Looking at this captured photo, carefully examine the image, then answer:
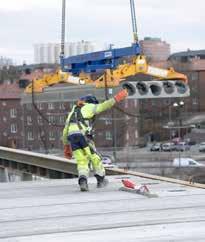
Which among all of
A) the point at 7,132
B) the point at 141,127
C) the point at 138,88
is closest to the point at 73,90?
the point at 138,88

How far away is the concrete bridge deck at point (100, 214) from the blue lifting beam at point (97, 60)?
252 inches

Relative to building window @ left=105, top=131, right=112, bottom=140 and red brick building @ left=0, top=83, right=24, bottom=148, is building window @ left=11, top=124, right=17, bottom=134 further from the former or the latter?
building window @ left=105, top=131, right=112, bottom=140

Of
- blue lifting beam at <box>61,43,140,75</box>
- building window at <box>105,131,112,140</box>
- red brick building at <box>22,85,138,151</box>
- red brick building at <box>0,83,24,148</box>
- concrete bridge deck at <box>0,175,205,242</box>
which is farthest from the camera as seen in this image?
red brick building at <box>0,83,24,148</box>

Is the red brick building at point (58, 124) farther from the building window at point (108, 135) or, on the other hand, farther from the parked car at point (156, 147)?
the parked car at point (156, 147)

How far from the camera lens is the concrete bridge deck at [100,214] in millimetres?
7707

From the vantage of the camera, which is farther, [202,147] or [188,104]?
[188,104]

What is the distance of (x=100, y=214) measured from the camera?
9180 mm

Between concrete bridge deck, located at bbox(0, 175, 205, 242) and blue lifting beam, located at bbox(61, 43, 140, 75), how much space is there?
6404 mm

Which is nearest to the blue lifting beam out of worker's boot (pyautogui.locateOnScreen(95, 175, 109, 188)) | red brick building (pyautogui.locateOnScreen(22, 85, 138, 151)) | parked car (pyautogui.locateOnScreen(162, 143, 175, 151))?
red brick building (pyautogui.locateOnScreen(22, 85, 138, 151))

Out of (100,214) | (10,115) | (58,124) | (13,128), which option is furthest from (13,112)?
(100,214)

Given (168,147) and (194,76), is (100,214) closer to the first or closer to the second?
(168,147)

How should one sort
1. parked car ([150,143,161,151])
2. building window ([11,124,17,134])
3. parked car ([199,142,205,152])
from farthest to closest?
parked car ([199,142,205,152]) → parked car ([150,143,161,151]) → building window ([11,124,17,134])

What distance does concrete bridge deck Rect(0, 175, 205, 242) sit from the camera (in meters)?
7.71

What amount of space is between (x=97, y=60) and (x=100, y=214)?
37.3ft
